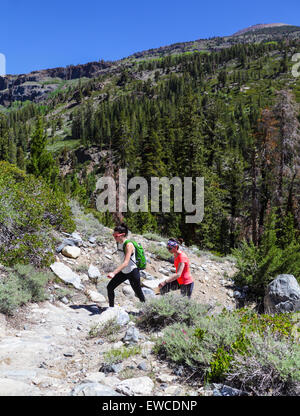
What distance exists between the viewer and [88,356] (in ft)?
13.9

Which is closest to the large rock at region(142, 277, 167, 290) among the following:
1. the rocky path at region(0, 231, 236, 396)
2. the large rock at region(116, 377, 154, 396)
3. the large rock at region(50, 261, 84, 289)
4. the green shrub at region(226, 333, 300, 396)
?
the rocky path at region(0, 231, 236, 396)

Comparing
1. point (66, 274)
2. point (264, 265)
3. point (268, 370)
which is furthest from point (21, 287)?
point (264, 265)

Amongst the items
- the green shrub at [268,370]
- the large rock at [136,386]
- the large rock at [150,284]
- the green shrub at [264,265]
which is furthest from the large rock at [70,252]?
the green shrub at [264,265]

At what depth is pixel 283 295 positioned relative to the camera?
8781 mm

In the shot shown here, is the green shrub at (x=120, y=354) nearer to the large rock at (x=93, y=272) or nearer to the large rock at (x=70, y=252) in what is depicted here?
the large rock at (x=93, y=272)

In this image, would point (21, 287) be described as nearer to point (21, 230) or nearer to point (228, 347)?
point (21, 230)

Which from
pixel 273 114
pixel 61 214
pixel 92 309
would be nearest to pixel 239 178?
pixel 273 114

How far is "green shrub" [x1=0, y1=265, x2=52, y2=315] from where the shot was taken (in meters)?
5.31

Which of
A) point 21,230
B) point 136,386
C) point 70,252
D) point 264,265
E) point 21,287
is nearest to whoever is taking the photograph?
point 136,386

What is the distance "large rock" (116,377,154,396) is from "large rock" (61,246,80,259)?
18.4 ft

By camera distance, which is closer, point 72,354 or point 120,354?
point 120,354

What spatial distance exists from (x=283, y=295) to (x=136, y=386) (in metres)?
7.09
